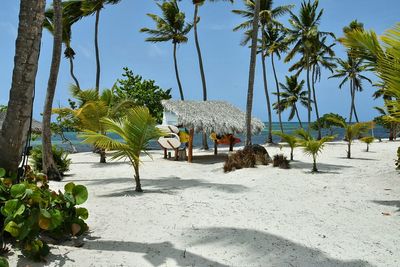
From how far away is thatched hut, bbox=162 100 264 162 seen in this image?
596 inches

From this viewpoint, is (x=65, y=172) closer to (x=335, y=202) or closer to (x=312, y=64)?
(x=335, y=202)

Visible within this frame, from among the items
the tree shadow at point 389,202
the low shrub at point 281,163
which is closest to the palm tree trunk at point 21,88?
the tree shadow at point 389,202

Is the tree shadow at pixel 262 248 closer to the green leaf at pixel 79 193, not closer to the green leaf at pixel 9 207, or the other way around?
the green leaf at pixel 79 193

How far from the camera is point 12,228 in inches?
129

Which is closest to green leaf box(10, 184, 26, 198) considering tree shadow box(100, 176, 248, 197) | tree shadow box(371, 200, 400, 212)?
tree shadow box(100, 176, 248, 197)

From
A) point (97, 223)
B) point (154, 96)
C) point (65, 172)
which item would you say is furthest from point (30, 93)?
point (154, 96)

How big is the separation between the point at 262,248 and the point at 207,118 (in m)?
11.6

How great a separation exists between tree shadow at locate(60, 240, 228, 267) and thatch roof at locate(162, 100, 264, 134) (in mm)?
10962

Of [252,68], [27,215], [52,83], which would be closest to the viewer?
[27,215]

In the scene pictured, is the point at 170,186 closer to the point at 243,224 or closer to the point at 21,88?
the point at 243,224

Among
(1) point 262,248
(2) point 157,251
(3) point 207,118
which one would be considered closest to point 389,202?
(1) point 262,248

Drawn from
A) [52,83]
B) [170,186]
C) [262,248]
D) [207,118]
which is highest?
[52,83]

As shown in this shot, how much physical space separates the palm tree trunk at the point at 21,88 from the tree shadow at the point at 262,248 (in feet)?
7.05

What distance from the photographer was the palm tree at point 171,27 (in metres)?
24.6
